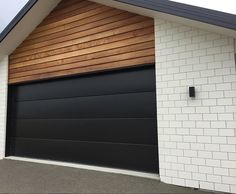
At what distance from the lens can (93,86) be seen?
545 centimetres

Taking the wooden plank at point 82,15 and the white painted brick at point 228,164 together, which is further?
the wooden plank at point 82,15

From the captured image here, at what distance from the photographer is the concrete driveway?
12.2ft

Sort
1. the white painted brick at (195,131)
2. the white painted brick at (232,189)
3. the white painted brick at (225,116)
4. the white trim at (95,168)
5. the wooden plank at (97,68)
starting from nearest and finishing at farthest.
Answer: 1. the white painted brick at (232,189)
2. the white painted brick at (225,116)
3. the white painted brick at (195,131)
4. the white trim at (95,168)
5. the wooden plank at (97,68)

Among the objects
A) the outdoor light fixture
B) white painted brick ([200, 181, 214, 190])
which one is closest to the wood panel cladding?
the outdoor light fixture

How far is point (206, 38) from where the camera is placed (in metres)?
3.95

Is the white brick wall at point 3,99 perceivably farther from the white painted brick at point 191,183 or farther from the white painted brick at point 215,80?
the white painted brick at point 215,80

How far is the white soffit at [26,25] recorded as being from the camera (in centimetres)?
596

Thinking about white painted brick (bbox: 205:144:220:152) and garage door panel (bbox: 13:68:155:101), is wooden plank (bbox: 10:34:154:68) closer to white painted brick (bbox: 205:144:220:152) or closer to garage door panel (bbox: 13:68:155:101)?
garage door panel (bbox: 13:68:155:101)

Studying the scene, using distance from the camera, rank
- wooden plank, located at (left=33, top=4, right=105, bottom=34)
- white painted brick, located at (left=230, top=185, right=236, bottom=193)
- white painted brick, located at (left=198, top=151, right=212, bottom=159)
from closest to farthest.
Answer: white painted brick, located at (left=230, top=185, right=236, bottom=193)
white painted brick, located at (left=198, top=151, right=212, bottom=159)
wooden plank, located at (left=33, top=4, right=105, bottom=34)

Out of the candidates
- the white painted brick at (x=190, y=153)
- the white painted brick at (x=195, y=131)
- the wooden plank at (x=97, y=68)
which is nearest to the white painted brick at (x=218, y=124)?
the white painted brick at (x=195, y=131)

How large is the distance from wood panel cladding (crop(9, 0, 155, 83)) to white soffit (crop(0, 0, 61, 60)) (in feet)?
0.40

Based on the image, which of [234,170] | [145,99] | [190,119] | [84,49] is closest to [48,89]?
[84,49]

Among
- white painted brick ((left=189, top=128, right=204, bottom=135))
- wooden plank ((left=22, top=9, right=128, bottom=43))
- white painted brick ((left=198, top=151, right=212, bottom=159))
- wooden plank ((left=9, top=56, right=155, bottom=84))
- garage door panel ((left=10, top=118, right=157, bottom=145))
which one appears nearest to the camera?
white painted brick ((left=198, top=151, right=212, bottom=159))

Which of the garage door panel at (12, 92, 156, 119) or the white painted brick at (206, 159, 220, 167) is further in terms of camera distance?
the garage door panel at (12, 92, 156, 119)
